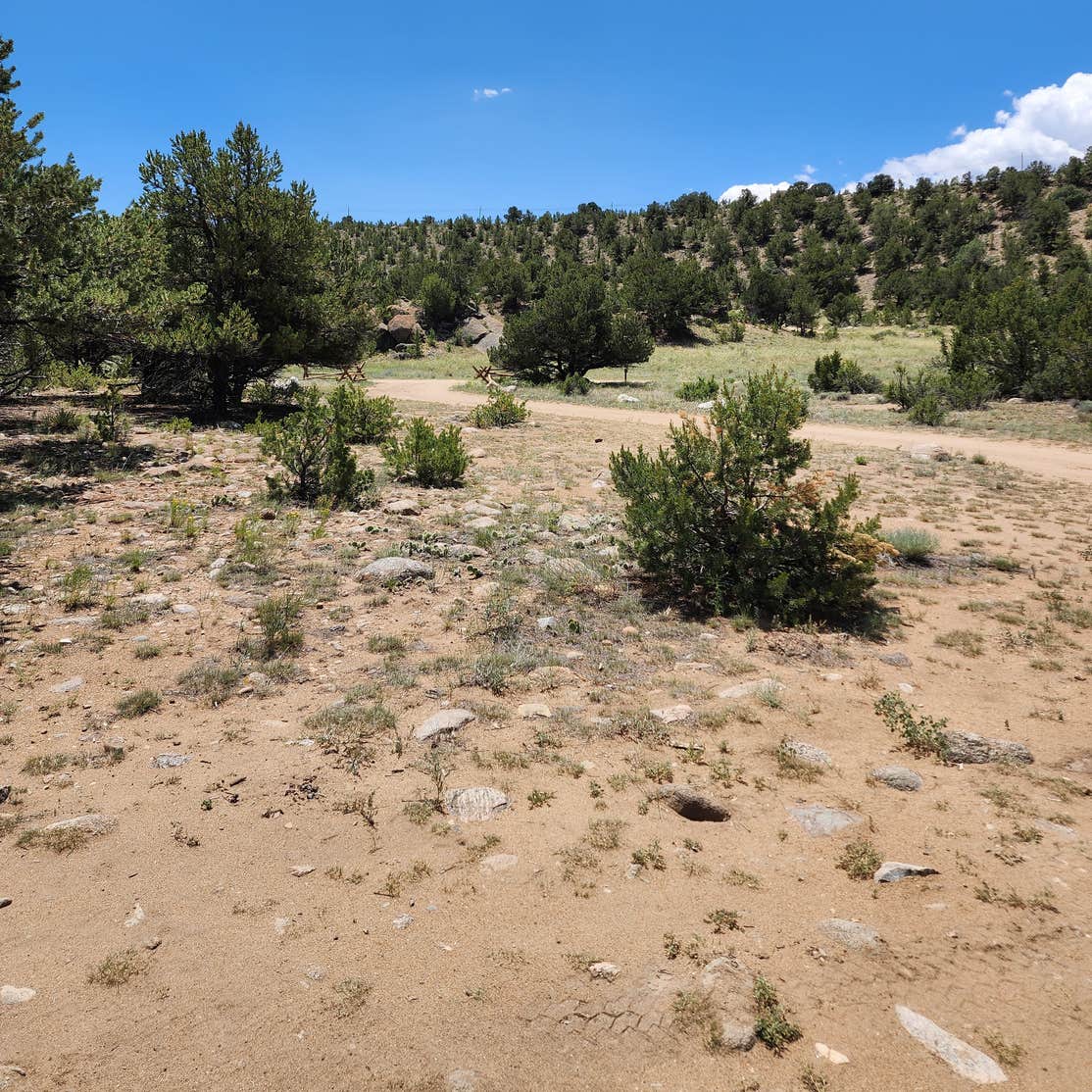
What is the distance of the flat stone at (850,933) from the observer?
3.05 m

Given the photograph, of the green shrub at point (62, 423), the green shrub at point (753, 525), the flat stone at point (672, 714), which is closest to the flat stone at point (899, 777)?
the flat stone at point (672, 714)

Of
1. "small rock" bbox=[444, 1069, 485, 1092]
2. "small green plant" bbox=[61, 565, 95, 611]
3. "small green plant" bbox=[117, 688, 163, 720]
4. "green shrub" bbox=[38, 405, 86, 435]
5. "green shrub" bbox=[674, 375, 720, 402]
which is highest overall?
"green shrub" bbox=[674, 375, 720, 402]

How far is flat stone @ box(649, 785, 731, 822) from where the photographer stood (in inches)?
157

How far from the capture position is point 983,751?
4.51 m

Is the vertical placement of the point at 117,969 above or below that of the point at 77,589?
below

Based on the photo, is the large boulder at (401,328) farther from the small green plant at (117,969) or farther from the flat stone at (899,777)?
the small green plant at (117,969)

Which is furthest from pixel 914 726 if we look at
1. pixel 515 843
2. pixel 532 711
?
pixel 515 843

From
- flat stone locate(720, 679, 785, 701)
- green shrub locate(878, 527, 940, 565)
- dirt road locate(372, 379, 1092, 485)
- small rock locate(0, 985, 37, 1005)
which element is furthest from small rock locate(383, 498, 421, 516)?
dirt road locate(372, 379, 1092, 485)

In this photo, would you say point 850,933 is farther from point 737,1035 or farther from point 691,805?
point 691,805

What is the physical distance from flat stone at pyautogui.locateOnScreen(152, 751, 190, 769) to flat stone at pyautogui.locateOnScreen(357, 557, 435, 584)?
10.3 ft

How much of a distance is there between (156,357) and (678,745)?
16.9 m

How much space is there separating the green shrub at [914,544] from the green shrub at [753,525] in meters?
1.62

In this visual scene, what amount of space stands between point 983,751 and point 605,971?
313cm

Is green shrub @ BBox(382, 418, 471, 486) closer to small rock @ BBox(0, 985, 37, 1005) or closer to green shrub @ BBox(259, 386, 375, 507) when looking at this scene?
green shrub @ BBox(259, 386, 375, 507)
